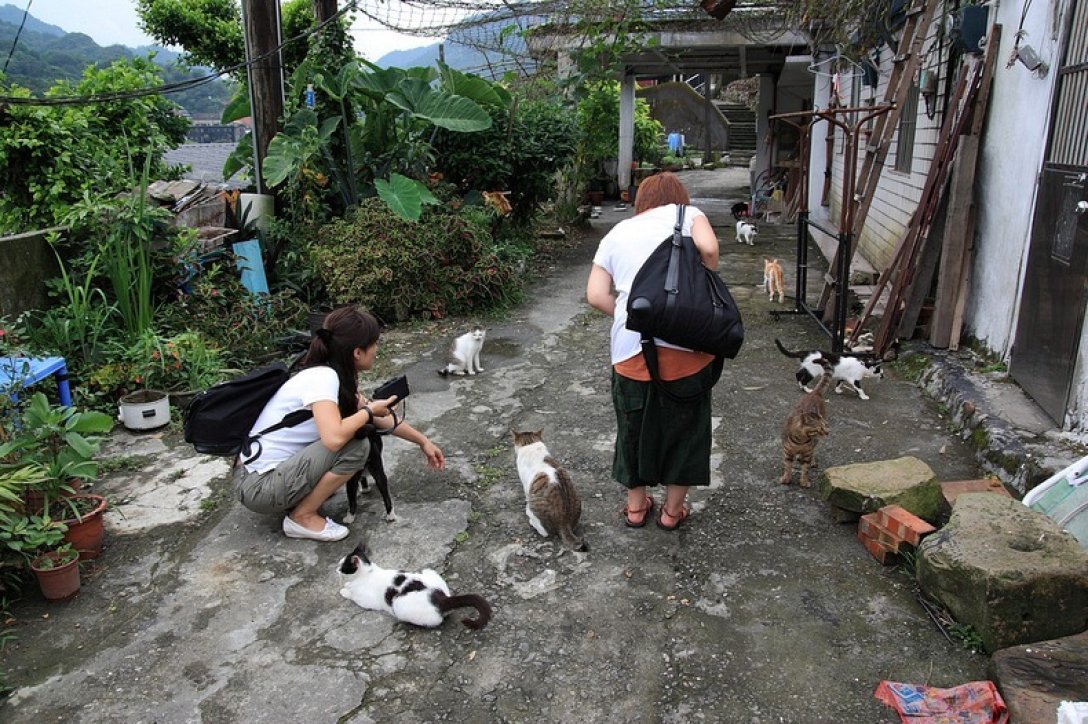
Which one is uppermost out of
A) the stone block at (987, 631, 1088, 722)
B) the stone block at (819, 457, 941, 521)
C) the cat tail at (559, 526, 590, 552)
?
the stone block at (819, 457, 941, 521)

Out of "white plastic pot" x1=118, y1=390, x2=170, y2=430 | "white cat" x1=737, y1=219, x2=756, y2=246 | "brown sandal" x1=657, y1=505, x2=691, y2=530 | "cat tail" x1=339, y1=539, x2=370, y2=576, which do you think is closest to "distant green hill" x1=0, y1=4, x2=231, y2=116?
"white plastic pot" x1=118, y1=390, x2=170, y2=430

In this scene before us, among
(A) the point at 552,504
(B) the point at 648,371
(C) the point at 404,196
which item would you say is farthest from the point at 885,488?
(C) the point at 404,196

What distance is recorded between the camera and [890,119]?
5.77 m

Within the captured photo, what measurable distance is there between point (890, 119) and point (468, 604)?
504 cm

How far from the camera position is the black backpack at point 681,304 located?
2.81 metres

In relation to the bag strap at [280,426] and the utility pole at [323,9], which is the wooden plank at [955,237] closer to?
the bag strap at [280,426]

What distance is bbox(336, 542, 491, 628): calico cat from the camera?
2789 millimetres

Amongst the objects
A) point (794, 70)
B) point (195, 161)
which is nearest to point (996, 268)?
point (195, 161)

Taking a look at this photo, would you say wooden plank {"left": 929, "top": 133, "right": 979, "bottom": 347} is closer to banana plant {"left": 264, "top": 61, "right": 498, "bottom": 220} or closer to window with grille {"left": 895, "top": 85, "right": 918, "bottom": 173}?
window with grille {"left": 895, "top": 85, "right": 918, "bottom": 173}

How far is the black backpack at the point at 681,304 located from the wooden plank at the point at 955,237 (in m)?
3.22

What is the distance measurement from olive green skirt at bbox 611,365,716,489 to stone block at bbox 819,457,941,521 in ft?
2.23

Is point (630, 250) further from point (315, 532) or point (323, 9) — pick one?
point (323, 9)

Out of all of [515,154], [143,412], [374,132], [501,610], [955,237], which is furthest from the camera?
Result: [515,154]

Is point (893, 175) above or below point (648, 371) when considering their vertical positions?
above
